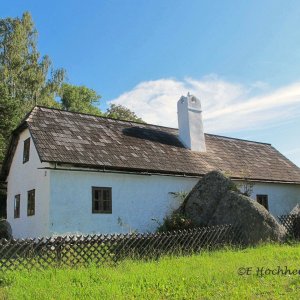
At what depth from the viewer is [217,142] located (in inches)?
966

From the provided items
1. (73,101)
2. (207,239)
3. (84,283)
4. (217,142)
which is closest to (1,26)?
(73,101)

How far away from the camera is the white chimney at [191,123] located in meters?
22.1

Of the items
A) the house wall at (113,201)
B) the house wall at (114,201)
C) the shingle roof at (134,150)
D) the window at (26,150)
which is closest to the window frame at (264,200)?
the shingle roof at (134,150)

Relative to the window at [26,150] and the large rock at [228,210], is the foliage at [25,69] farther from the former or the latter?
the large rock at [228,210]

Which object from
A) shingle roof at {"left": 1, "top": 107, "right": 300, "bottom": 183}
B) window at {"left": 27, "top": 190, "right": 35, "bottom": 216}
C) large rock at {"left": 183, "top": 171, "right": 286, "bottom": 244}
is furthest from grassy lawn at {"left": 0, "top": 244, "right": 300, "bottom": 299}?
window at {"left": 27, "top": 190, "right": 35, "bottom": 216}

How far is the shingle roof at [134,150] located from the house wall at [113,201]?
52cm

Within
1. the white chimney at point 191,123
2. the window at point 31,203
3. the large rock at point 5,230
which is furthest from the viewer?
the white chimney at point 191,123

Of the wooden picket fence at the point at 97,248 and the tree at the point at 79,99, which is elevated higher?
the tree at the point at 79,99

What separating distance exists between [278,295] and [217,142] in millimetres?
18690

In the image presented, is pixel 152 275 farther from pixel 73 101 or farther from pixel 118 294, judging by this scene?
pixel 73 101

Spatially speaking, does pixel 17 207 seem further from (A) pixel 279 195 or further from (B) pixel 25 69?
(B) pixel 25 69

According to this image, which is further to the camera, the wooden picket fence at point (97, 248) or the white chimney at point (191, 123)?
the white chimney at point (191, 123)

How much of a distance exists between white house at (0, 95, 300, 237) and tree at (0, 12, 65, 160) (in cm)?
1581

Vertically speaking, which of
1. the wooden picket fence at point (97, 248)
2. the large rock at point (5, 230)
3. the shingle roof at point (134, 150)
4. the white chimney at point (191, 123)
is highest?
the white chimney at point (191, 123)
